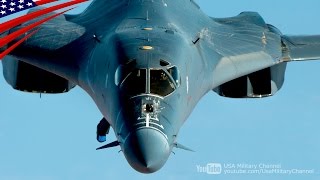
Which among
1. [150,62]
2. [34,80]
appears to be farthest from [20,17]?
[150,62]

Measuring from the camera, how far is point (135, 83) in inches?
1399

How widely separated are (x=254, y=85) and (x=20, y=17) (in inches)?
489

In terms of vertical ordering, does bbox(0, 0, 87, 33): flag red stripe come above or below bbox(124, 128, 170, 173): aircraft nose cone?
above

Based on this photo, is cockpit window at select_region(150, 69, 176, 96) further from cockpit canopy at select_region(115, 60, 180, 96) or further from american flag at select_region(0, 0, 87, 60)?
american flag at select_region(0, 0, 87, 60)

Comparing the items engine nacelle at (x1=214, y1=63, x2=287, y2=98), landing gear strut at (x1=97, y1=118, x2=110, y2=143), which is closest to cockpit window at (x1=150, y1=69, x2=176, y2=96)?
landing gear strut at (x1=97, y1=118, x2=110, y2=143)

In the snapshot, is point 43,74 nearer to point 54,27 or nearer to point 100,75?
point 54,27

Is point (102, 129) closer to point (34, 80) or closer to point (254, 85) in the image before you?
point (34, 80)

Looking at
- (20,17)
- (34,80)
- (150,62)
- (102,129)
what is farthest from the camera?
(20,17)

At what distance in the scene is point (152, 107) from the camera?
34.9m

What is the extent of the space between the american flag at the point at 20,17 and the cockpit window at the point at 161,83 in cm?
1266

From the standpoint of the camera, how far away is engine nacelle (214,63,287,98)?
49781 mm

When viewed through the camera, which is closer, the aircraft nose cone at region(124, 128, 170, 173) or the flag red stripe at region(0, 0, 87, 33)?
the aircraft nose cone at region(124, 128, 170, 173)

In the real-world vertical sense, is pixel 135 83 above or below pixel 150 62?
below

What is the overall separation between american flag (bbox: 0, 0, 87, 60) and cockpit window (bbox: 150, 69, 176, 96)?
12.7 metres
